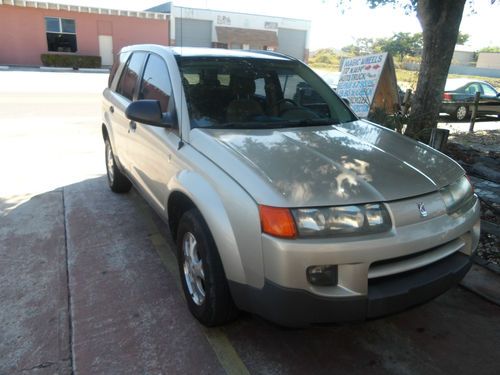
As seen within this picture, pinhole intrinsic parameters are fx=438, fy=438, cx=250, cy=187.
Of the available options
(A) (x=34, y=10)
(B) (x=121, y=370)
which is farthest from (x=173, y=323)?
(A) (x=34, y=10)

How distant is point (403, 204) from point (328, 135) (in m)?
1.00

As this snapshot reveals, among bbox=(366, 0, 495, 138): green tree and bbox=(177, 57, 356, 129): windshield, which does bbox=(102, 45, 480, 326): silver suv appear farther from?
bbox=(366, 0, 495, 138): green tree

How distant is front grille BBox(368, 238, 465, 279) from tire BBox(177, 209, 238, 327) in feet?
2.91

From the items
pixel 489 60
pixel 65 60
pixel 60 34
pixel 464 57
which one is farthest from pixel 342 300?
pixel 464 57

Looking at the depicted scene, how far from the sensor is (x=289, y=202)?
2254 millimetres

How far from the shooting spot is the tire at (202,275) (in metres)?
2.64

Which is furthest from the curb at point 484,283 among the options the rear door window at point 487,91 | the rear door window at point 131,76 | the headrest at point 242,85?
the rear door window at point 487,91

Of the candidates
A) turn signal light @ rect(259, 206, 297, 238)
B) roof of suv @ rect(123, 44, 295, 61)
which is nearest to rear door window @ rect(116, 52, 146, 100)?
roof of suv @ rect(123, 44, 295, 61)

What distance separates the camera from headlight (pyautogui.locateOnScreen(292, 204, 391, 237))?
224cm

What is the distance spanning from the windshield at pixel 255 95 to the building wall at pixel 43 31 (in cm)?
3216

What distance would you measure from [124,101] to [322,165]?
269 cm

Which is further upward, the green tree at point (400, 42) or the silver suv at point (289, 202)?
the green tree at point (400, 42)

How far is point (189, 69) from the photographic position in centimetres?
353

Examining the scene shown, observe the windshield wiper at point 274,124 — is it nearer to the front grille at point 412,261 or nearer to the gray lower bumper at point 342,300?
the gray lower bumper at point 342,300
